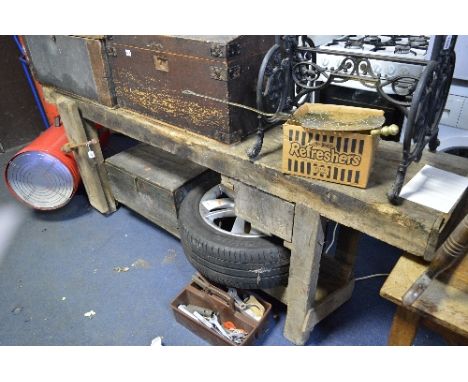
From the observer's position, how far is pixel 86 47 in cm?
187

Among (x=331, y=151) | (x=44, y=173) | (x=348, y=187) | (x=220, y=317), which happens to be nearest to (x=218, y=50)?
(x=331, y=151)

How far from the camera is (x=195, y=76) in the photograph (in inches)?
57.6

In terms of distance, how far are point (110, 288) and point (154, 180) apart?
2.29 feet

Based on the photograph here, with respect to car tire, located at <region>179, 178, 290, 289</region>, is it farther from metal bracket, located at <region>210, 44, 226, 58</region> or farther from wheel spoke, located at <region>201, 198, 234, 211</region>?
metal bracket, located at <region>210, 44, 226, 58</region>

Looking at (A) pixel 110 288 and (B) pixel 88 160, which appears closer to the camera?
(A) pixel 110 288

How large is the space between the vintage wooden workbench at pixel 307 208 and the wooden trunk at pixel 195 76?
0.07 meters

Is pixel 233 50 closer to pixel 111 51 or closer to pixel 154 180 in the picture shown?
pixel 111 51

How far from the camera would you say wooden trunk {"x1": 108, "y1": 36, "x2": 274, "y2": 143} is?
136cm

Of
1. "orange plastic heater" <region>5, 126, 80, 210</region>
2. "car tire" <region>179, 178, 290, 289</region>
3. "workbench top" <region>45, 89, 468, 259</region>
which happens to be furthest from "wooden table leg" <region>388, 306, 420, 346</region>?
"orange plastic heater" <region>5, 126, 80, 210</region>

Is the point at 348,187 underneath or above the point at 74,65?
underneath

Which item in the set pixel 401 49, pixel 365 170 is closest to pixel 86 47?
pixel 365 170

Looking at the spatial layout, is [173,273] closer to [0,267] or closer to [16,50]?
[0,267]

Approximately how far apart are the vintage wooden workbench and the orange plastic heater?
1.96 ft

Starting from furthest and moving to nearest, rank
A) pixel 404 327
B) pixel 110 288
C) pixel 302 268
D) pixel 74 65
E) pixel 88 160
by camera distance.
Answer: pixel 88 160, pixel 110 288, pixel 74 65, pixel 302 268, pixel 404 327
